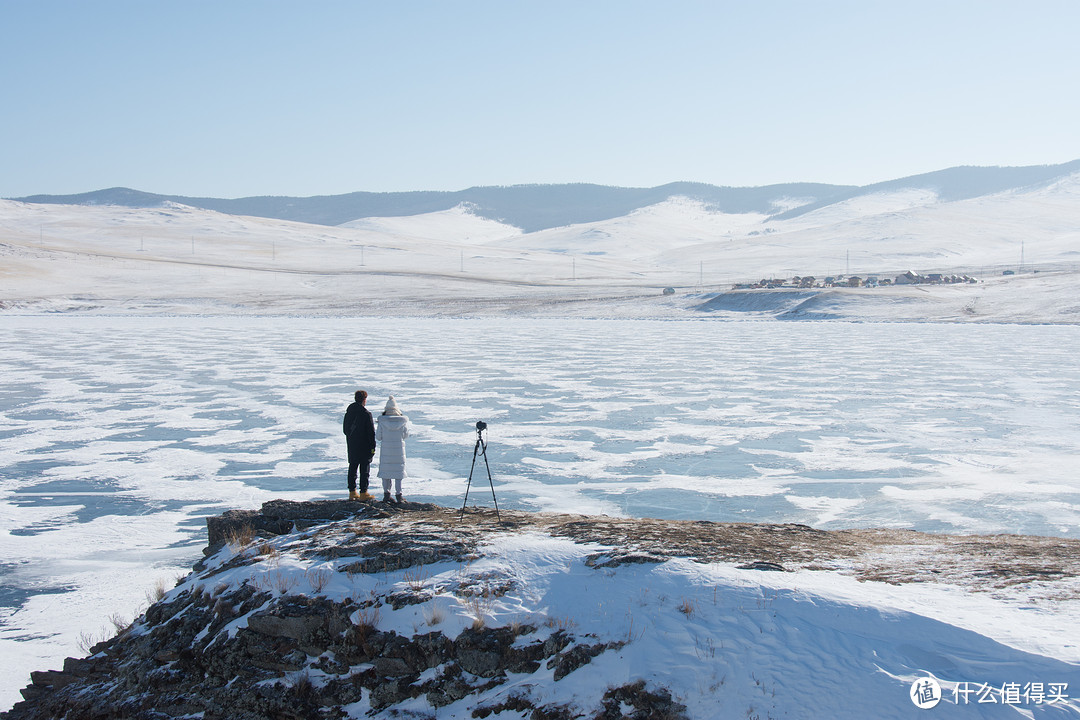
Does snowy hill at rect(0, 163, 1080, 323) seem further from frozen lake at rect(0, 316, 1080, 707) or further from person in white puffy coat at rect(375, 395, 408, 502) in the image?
person in white puffy coat at rect(375, 395, 408, 502)

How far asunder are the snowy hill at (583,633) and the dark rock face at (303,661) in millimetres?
13

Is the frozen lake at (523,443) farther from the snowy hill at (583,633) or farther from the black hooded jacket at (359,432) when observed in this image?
the black hooded jacket at (359,432)

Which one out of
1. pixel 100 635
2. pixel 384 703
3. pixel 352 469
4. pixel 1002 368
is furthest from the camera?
pixel 1002 368

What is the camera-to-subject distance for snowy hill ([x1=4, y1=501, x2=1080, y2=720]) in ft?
15.5

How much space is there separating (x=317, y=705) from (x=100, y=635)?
2.57 m

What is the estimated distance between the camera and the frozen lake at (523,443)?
9.20 metres

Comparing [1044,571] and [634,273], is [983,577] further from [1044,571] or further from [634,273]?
[634,273]

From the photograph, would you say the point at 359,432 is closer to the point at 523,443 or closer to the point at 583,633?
the point at 583,633

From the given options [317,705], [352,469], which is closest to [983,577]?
[317,705]

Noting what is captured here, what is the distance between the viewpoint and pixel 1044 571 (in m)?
6.29

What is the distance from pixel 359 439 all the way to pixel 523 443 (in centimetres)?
554
